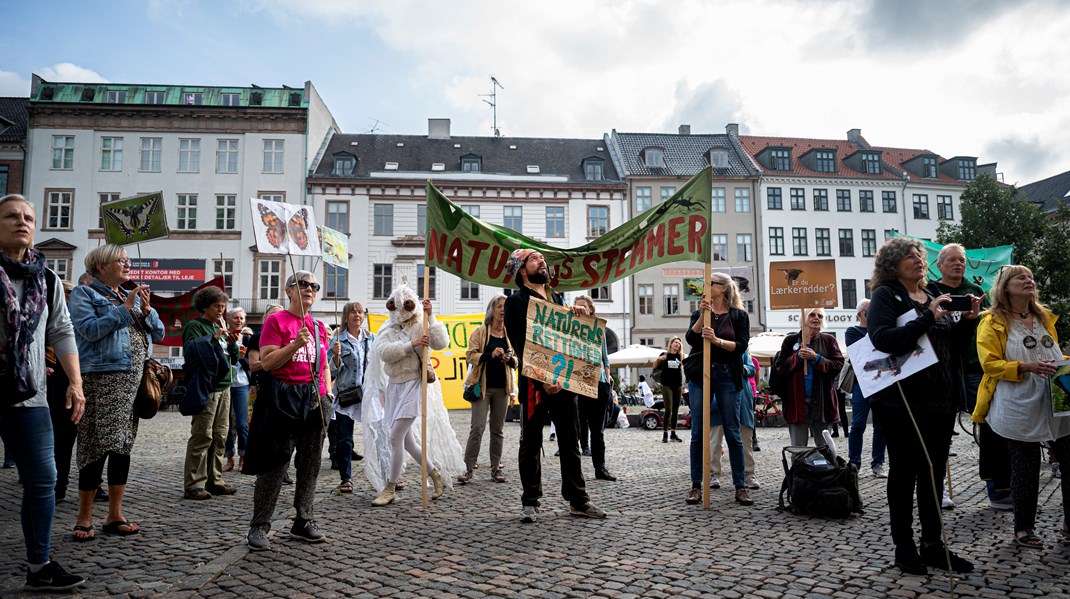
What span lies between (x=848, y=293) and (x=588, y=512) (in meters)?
41.7

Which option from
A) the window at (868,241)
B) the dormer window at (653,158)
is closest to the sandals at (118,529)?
the dormer window at (653,158)

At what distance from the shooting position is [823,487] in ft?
19.3

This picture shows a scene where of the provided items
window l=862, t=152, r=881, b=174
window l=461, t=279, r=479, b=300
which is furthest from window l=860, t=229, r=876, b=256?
window l=461, t=279, r=479, b=300

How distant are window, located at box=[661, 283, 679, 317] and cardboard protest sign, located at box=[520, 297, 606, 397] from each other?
35.5 meters

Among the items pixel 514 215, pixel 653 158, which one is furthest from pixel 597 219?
pixel 653 158

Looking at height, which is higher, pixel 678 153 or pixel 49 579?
pixel 678 153

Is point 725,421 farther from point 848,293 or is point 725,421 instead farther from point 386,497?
point 848,293

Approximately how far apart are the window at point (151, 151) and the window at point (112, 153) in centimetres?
117

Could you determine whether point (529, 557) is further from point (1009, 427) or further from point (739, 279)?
point (739, 279)

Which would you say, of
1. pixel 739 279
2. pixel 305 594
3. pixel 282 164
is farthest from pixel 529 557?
pixel 282 164

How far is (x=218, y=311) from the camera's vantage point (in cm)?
741

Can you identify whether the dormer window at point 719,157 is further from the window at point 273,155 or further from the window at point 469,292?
the window at point 273,155

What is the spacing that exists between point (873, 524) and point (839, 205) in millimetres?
43075

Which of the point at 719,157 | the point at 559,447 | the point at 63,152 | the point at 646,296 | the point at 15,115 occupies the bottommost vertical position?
the point at 559,447
